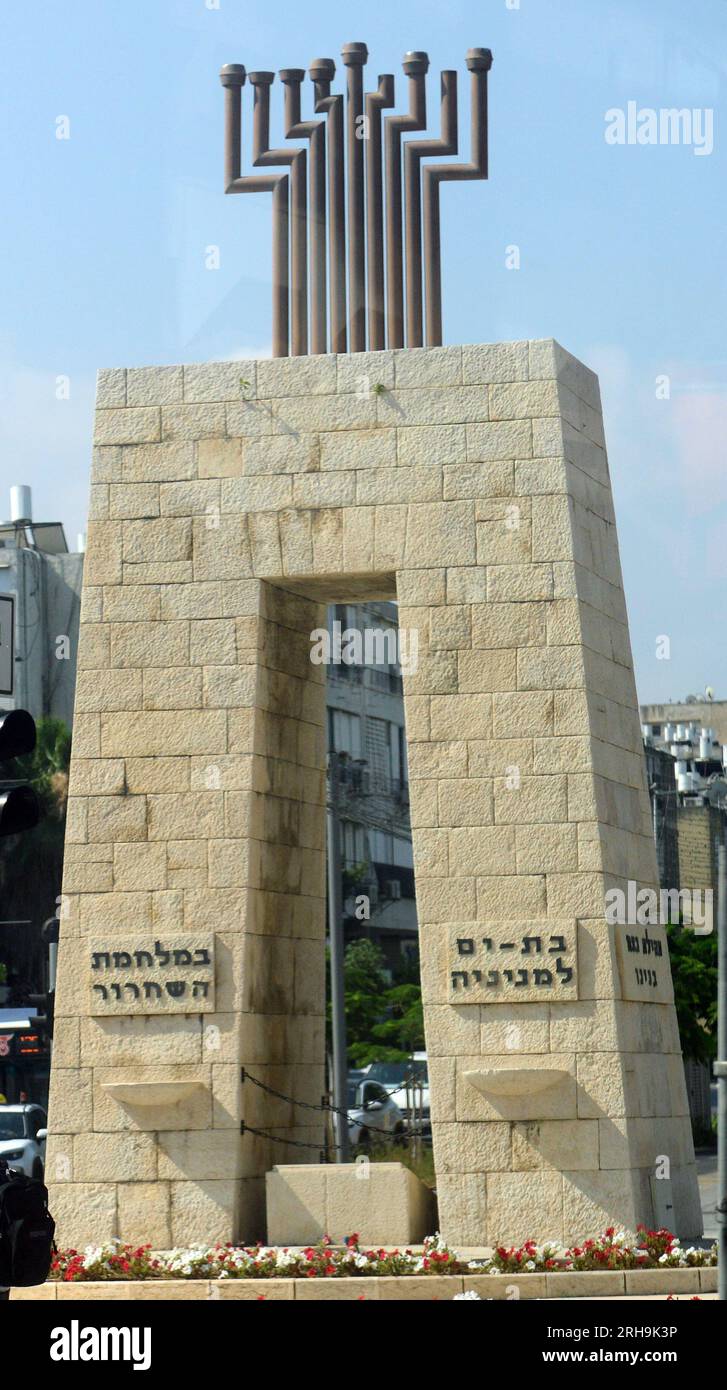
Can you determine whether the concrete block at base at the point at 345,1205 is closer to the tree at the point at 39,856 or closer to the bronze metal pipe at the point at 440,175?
the bronze metal pipe at the point at 440,175

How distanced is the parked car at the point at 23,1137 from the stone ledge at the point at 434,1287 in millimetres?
12821

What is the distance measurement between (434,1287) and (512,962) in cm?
266

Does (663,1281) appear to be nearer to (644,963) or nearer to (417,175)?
(644,963)

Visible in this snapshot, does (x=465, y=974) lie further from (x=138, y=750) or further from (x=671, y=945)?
(x=671, y=945)

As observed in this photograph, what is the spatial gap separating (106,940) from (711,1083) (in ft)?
93.2

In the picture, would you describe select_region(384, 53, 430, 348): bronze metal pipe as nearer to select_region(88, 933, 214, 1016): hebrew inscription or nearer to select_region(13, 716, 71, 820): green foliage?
select_region(88, 933, 214, 1016): hebrew inscription

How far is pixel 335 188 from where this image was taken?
59.1ft

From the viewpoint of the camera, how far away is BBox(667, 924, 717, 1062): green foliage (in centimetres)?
3719

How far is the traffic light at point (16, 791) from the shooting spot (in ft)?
31.1

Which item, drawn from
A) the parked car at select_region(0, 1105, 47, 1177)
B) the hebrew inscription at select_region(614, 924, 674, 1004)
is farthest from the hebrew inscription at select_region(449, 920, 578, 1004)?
the parked car at select_region(0, 1105, 47, 1177)

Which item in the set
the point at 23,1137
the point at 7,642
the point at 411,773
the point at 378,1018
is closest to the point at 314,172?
the point at 411,773

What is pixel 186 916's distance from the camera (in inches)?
657

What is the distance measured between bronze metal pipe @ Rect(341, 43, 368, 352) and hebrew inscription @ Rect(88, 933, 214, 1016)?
5302 mm

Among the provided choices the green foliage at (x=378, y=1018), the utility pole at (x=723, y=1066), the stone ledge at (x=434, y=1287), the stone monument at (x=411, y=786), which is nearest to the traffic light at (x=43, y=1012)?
the stone monument at (x=411, y=786)
